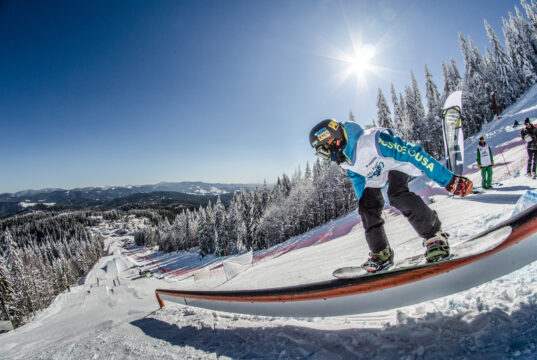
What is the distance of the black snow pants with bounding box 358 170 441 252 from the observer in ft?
8.30

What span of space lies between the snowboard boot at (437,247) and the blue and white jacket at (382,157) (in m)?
0.59

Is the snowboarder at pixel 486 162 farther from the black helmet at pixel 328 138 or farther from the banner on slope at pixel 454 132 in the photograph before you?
the black helmet at pixel 328 138

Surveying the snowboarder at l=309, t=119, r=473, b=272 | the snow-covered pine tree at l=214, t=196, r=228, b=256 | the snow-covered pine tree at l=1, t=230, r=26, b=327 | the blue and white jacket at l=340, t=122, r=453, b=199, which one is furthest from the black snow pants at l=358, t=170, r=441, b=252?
the snow-covered pine tree at l=214, t=196, r=228, b=256

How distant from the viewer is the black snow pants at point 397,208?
253 cm

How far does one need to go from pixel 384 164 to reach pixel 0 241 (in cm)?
6058

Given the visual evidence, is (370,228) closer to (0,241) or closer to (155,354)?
(155,354)

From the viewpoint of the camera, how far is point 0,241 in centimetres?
3906

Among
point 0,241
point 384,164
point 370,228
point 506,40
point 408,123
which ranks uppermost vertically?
point 506,40

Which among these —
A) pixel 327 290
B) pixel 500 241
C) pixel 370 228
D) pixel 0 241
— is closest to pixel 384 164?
pixel 370 228

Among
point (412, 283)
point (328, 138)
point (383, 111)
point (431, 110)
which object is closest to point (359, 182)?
point (328, 138)

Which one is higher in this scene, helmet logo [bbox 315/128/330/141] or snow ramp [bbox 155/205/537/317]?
helmet logo [bbox 315/128/330/141]

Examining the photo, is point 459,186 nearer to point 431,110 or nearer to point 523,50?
point 431,110

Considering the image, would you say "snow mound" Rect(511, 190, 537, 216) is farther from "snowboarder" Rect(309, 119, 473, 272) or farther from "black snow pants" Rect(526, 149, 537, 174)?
"black snow pants" Rect(526, 149, 537, 174)

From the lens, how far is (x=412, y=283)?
2.09m
